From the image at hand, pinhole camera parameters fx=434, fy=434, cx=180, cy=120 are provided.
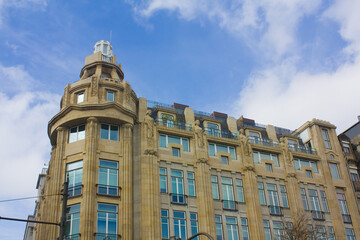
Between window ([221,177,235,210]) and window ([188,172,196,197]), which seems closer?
window ([188,172,196,197])

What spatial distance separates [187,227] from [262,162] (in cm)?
1222

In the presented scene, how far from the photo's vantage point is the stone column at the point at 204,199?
124 ft

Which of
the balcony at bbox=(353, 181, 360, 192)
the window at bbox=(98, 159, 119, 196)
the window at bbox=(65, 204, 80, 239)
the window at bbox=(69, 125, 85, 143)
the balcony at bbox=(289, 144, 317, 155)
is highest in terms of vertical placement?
the balcony at bbox=(289, 144, 317, 155)

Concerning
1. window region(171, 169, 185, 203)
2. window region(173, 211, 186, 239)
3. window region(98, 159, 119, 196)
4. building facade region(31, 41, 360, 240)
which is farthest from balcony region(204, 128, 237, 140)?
window region(98, 159, 119, 196)

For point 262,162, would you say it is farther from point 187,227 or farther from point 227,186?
point 187,227

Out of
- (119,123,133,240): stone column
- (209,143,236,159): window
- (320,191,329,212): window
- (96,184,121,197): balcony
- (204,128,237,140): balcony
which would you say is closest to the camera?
(119,123,133,240): stone column

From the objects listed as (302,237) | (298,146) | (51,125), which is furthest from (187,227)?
(298,146)

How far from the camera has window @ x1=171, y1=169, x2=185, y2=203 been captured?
38406 millimetres

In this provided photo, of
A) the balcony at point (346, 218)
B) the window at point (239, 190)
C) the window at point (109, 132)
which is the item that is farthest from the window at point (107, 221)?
the balcony at point (346, 218)

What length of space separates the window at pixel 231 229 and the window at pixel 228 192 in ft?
3.99

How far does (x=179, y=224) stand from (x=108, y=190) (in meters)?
6.86

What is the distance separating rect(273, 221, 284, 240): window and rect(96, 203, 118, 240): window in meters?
16.1

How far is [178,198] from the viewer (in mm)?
38438

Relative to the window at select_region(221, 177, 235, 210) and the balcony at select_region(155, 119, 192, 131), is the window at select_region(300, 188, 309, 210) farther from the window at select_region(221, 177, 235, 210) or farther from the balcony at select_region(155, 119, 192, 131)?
the balcony at select_region(155, 119, 192, 131)
